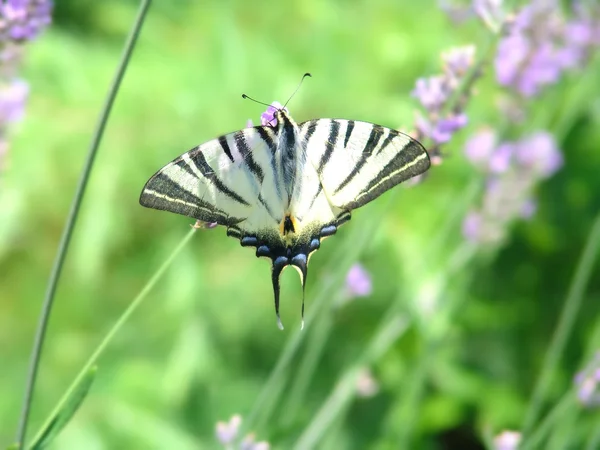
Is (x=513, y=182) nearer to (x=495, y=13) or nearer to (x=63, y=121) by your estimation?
(x=495, y=13)

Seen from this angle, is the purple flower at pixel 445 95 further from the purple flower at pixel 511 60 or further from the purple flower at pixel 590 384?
the purple flower at pixel 590 384

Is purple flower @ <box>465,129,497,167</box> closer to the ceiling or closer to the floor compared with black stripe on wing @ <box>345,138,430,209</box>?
closer to the ceiling

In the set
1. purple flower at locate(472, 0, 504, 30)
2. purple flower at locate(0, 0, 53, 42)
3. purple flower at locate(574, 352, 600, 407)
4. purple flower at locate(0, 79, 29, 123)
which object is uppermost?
purple flower at locate(0, 79, 29, 123)

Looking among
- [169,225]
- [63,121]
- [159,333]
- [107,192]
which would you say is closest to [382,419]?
[159,333]

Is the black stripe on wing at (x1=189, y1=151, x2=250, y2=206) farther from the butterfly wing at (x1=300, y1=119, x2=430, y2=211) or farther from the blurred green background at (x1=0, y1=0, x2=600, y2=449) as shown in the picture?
the blurred green background at (x1=0, y1=0, x2=600, y2=449)

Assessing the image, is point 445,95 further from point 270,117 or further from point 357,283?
point 357,283

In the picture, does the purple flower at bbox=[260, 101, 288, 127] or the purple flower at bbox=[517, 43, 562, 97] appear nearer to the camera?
the purple flower at bbox=[260, 101, 288, 127]

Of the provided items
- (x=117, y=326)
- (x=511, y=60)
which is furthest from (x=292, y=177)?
(x=511, y=60)

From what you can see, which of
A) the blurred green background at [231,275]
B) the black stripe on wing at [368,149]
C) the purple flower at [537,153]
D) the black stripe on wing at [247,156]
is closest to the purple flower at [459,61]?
the black stripe on wing at [368,149]

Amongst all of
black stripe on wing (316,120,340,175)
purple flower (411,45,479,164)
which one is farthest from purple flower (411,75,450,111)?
black stripe on wing (316,120,340,175)
